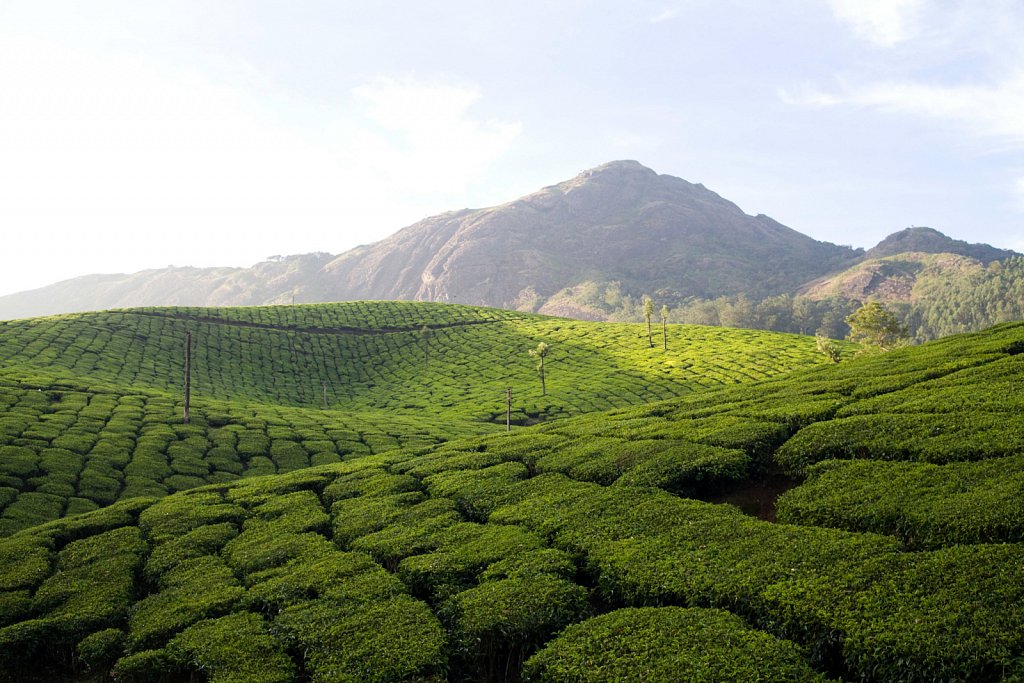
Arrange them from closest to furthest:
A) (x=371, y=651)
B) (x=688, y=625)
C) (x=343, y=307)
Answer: (x=688, y=625), (x=371, y=651), (x=343, y=307)

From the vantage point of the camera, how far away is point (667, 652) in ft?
43.1

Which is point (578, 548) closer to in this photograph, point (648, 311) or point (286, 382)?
point (286, 382)

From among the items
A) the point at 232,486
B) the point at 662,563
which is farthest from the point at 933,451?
the point at 232,486

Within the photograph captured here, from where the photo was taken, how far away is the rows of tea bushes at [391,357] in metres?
78.2

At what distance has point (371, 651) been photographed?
1584cm

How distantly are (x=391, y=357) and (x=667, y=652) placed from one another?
98629 millimetres

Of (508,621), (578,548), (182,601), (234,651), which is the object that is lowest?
(182,601)

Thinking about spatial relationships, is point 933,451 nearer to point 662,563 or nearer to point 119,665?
point 662,563

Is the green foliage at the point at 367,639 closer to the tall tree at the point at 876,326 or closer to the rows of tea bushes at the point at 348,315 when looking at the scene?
the tall tree at the point at 876,326

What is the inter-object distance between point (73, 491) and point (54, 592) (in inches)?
706

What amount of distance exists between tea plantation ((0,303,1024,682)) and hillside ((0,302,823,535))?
0.75 meters

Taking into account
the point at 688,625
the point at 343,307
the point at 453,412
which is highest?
the point at 343,307

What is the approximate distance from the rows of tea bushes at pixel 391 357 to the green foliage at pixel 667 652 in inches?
2257

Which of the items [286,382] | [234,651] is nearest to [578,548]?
[234,651]
